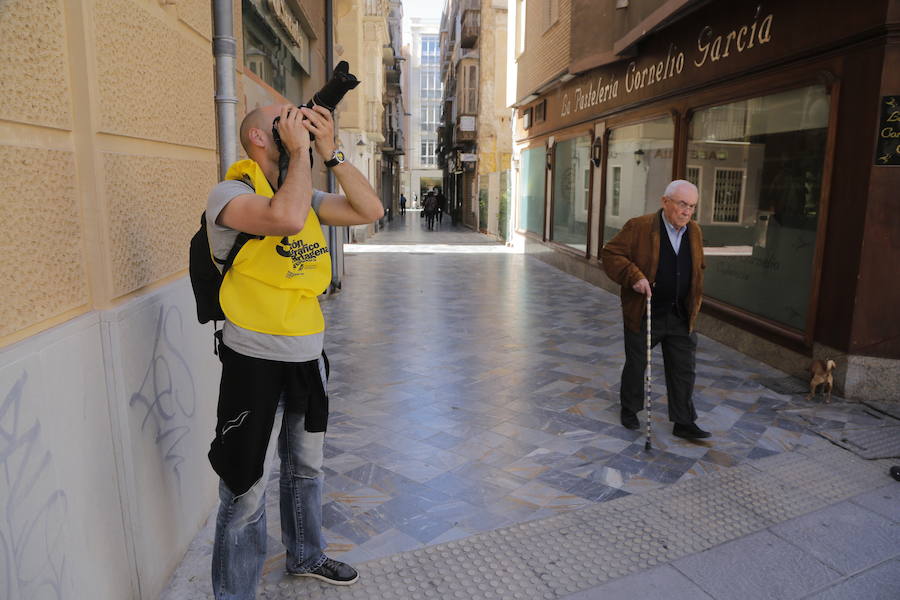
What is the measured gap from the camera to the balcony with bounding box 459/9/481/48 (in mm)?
29750

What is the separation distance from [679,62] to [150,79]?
27.3 ft

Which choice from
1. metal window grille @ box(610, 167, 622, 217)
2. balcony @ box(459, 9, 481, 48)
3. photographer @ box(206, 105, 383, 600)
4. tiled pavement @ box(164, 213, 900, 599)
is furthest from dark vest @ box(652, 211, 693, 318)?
balcony @ box(459, 9, 481, 48)

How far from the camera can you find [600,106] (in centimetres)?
1305

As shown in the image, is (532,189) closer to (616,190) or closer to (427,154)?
(616,190)

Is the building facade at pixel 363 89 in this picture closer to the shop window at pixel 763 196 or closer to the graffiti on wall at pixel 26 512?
the shop window at pixel 763 196

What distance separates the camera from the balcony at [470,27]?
29.8 metres

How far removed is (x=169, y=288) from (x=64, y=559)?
1284mm

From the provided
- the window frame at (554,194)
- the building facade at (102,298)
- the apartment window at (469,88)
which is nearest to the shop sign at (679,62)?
the window frame at (554,194)

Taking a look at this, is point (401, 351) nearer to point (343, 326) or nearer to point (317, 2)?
point (343, 326)

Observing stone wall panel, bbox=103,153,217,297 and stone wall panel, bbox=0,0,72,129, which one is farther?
stone wall panel, bbox=103,153,217,297

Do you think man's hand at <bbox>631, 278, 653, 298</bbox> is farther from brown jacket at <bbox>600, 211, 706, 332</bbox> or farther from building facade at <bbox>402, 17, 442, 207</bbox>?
building facade at <bbox>402, 17, 442, 207</bbox>

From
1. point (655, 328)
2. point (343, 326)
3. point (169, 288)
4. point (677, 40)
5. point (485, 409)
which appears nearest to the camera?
point (169, 288)

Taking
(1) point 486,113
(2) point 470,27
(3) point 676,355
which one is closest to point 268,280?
(3) point 676,355

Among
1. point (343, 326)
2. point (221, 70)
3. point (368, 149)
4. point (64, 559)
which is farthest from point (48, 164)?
point (368, 149)
